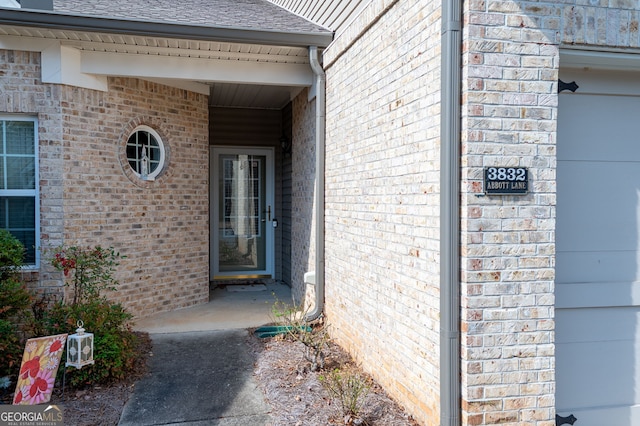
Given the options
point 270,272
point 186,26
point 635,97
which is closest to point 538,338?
point 635,97

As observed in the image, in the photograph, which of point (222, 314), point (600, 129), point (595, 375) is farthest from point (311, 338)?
point (600, 129)

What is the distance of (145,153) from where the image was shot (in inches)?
245

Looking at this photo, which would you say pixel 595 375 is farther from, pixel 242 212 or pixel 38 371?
pixel 242 212

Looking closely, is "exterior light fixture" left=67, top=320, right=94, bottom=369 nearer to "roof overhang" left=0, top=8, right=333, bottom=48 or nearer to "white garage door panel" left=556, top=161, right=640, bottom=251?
"roof overhang" left=0, top=8, right=333, bottom=48

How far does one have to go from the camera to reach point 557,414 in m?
3.21

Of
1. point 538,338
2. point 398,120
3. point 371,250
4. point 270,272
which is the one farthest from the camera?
point 270,272

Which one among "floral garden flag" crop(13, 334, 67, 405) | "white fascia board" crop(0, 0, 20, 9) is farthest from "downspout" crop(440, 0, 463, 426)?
"white fascia board" crop(0, 0, 20, 9)

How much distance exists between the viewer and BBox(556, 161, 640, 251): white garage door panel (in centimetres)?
326

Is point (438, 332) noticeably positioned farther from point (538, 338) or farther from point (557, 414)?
point (557, 414)

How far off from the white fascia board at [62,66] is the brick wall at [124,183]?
0.09 meters

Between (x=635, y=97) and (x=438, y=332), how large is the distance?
7.21 feet

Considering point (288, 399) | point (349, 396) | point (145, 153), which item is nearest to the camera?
point (349, 396)

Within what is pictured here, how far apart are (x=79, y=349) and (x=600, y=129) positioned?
4.30m

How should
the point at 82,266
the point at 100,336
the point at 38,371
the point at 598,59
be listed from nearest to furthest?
the point at 598,59
the point at 38,371
the point at 100,336
the point at 82,266
